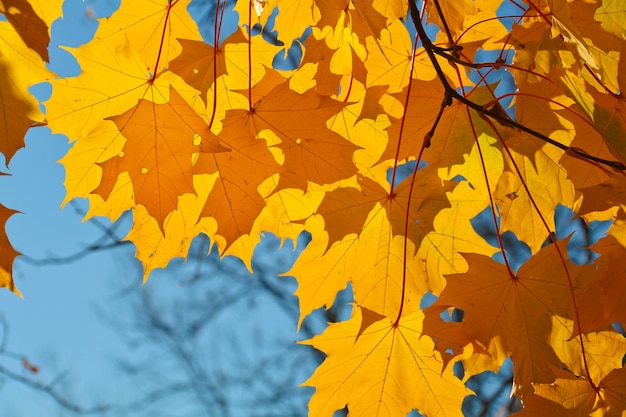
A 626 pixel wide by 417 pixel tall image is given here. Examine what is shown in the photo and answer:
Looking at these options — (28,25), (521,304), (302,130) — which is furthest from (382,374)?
(28,25)

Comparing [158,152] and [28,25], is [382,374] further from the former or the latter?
[28,25]

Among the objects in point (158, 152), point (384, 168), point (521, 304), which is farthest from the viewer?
point (384, 168)

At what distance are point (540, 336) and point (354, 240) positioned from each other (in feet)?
1.07

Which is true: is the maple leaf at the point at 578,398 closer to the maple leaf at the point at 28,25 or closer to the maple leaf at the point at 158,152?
the maple leaf at the point at 158,152

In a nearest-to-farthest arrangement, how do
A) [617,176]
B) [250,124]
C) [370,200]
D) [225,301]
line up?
[617,176], [250,124], [370,200], [225,301]

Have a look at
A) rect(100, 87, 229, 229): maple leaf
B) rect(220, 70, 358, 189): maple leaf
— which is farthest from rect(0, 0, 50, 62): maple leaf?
rect(220, 70, 358, 189): maple leaf

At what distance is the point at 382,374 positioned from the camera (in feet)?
3.76

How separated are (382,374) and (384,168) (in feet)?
1.13

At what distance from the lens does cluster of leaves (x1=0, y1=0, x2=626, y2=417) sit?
3.17ft

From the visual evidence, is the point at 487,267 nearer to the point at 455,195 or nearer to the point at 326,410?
the point at 455,195

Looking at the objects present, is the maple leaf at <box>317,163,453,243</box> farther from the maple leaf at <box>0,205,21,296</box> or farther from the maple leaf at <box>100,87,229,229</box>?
the maple leaf at <box>0,205,21,296</box>

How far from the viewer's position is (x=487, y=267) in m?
1.06

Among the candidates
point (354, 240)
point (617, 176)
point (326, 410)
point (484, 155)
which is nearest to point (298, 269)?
point (354, 240)

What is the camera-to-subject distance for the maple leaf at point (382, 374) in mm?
1115
